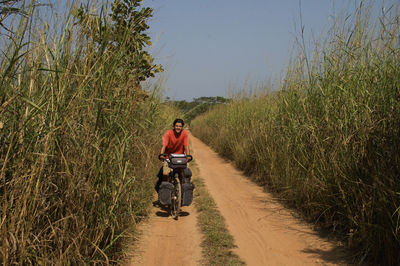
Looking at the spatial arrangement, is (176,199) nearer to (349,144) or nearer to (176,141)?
(176,141)

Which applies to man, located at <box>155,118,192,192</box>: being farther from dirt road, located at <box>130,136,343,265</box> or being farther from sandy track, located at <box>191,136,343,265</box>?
sandy track, located at <box>191,136,343,265</box>

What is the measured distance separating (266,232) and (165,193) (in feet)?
5.32

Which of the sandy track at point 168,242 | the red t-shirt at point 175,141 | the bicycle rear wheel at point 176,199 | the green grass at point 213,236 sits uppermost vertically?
the red t-shirt at point 175,141

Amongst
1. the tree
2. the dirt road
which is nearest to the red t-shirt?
the dirt road

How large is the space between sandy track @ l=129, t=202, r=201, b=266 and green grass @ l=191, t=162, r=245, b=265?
0.33ft

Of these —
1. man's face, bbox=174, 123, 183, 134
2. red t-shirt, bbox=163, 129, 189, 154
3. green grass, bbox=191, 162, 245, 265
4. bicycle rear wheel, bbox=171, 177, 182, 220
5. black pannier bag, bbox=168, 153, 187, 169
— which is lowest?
green grass, bbox=191, 162, 245, 265

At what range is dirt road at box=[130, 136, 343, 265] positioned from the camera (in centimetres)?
370

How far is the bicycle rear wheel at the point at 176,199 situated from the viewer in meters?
5.14

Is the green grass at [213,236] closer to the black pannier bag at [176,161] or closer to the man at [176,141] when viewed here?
the man at [176,141]

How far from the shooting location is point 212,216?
17.0 feet

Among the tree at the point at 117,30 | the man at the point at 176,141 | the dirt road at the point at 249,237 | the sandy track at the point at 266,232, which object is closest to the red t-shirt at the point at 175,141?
the man at the point at 176,141

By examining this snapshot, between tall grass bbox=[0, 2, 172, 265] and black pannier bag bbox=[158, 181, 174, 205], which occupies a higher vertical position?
tall grass bbox=[0, 2, 172, 265]

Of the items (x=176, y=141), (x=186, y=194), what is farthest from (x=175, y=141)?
(x=186, y=194)

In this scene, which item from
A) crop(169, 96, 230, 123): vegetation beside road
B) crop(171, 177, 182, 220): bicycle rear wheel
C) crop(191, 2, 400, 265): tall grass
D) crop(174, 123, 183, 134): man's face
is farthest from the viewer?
crop(169, 96, 230, 123): vegetation beside road
